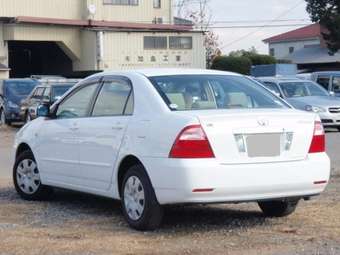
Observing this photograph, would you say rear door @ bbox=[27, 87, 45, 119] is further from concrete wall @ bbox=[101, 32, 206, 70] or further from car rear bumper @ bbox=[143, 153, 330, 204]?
car rear bumper @ bbox=[143, 153, 330, 204]

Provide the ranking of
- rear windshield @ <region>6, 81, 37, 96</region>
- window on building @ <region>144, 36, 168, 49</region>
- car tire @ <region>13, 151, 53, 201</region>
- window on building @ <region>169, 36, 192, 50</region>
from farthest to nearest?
window on building @ <region>169, 36, 192, 50</region> < window on building @ <region>144, 36, 168, 49</region> < rear windshield @ <region>6, 81, 37, 96</region> < car tire @ <region>13, 151, 53, 201</region>

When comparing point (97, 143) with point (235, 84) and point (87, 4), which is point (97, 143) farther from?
point (87, 4)

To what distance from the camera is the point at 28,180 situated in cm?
1049

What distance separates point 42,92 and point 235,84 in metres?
18.9

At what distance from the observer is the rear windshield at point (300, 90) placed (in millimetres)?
24905

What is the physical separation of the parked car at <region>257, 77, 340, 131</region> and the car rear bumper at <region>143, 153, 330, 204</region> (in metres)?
15.1

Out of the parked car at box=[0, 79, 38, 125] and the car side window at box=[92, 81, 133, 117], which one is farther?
the parked car at box=[0, 79, 38, 125]

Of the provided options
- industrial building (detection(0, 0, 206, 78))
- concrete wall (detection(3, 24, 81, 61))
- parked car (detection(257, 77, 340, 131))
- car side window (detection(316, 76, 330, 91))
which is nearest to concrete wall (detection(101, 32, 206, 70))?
industrial building (detection(0, 0, 206, 78))

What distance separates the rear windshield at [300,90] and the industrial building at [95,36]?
1772 centimetres

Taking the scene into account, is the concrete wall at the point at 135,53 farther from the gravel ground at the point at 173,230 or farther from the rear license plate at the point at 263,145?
the rear license plate at the point at 263,145

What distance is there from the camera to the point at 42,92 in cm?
2712

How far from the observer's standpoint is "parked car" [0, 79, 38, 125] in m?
29.4

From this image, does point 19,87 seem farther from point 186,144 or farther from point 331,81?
point 186,144

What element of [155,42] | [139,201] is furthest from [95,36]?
[139,201]
